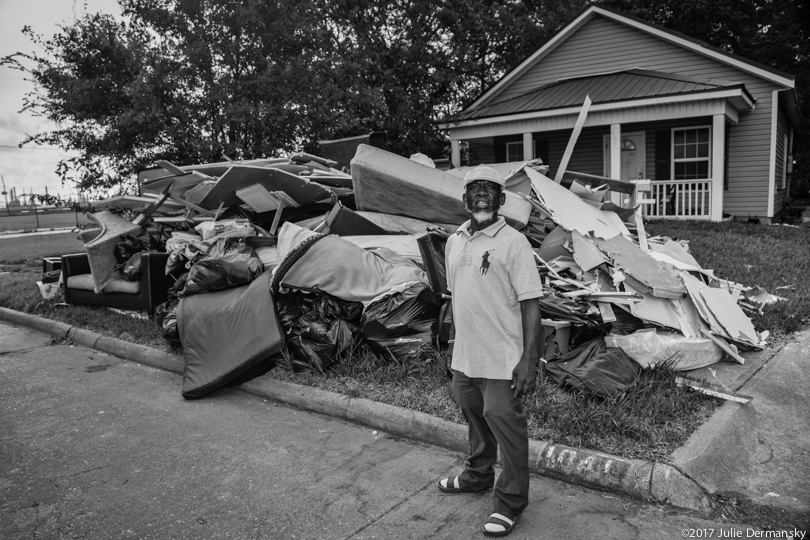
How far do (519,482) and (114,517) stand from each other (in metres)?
2.04

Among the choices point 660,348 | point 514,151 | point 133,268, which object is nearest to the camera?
point 660,348

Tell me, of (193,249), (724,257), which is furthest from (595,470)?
(724,257)

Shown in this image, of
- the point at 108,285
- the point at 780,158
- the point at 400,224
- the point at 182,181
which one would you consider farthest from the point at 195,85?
the point at 780,158

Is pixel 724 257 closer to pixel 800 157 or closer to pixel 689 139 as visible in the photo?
pixel 689 139

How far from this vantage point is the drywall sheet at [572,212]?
5.62 metres

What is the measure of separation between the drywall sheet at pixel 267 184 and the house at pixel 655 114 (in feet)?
27.6

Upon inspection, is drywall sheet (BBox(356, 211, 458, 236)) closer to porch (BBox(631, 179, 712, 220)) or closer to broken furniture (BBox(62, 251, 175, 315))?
broken furniture (BBox(62, 251, 175, 315))

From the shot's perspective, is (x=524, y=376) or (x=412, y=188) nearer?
(x=524, y=376)

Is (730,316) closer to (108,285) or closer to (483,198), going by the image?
(483,198)

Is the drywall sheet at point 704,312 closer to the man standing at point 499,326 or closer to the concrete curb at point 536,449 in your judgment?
the concrete curb at point 536,449

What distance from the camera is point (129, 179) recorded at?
1241 centimetres

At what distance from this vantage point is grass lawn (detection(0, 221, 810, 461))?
135 inches

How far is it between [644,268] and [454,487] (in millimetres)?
Answer: 2749

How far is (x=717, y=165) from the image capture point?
42.0ft
